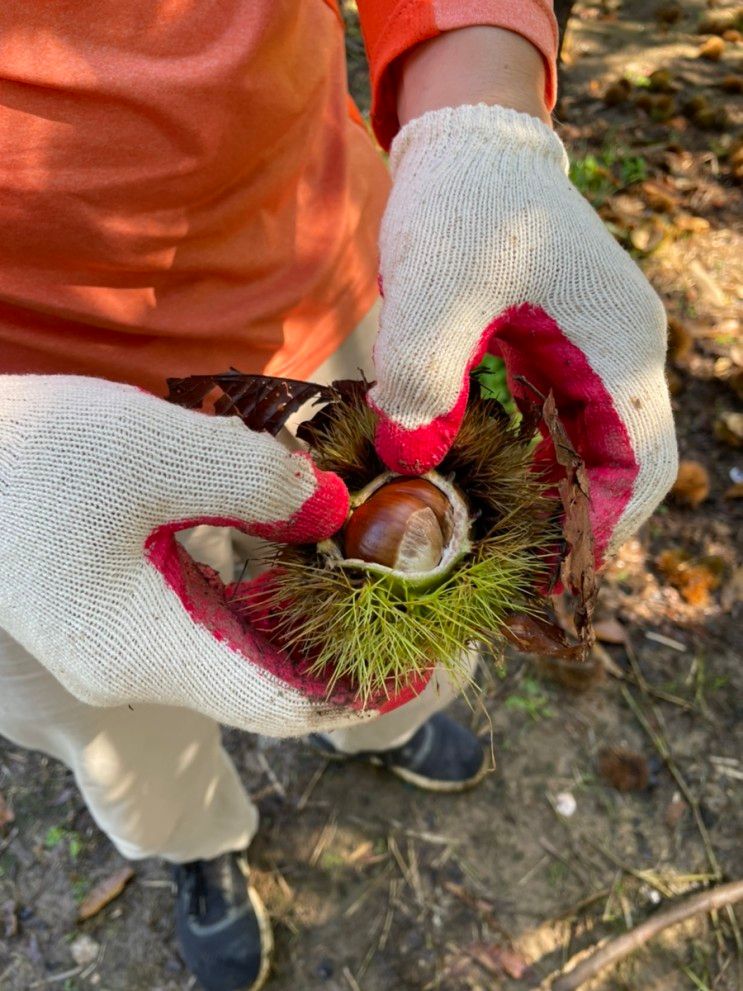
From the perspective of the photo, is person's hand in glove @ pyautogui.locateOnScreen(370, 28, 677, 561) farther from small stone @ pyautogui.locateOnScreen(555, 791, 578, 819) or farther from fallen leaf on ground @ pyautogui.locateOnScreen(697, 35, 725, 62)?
fallen leaf on ground @ pyautogui.locateOnScreen(697, 35, 725, 62)

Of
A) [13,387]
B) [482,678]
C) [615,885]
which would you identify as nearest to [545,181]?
[13,387]

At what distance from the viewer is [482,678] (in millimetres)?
1897

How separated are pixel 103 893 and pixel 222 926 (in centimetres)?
33

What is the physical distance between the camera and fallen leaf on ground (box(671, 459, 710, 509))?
2150 millimetres

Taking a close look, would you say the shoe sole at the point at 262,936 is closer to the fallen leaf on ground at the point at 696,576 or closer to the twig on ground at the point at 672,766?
the twig on ground at the point at 672,766

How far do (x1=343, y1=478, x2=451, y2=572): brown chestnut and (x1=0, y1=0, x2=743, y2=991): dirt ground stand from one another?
0.69m

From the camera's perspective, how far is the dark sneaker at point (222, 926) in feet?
5.38

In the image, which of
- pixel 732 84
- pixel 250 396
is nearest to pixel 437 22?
pixel 250 396

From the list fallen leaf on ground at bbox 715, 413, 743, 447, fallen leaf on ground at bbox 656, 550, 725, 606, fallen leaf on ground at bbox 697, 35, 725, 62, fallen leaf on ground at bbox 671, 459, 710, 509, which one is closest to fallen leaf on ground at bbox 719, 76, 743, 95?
fallen leaf on ground at bbox 697, 35, 725, 62

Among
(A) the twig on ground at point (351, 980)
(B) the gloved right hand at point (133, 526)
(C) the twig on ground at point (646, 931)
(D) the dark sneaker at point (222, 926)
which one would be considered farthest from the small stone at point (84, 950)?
(B) the gloved right hand at point (133, 526)

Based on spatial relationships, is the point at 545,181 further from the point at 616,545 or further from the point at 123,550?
the point at 123,550

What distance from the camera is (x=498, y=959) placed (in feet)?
5.37

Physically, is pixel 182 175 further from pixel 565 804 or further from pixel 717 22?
pixel 717 22

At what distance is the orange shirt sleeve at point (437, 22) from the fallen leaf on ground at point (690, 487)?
4.21 ft
